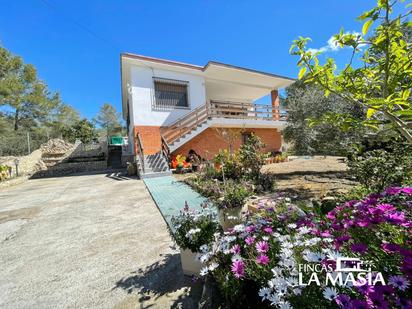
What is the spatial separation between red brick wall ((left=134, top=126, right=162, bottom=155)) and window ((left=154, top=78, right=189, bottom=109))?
1.44 meters

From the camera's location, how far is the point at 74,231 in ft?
14.0

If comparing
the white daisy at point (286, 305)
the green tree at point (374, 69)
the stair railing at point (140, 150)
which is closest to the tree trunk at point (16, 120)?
the stair railing at point (140, 150)

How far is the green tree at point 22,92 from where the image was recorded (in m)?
19.1

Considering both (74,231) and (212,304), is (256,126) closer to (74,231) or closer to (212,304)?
(74,231)

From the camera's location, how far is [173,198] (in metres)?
6.13

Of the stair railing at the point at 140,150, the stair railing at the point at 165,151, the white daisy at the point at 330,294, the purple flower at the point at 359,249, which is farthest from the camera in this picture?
the stair railing at the point at 165,151

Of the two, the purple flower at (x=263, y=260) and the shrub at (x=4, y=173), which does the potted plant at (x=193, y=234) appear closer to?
the purple flower at (x=263, y=260)

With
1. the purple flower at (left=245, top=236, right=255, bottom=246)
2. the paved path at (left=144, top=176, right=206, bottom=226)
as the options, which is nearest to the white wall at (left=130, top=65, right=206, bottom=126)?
the paved path at (left=144, top=176, right=206, bottom=226)

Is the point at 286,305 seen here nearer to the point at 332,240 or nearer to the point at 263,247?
the point at 263,247

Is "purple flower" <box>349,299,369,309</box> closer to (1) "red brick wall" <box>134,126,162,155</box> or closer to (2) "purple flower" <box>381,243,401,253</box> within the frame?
(2) "purple flower" <box>381,243,401,253</box>

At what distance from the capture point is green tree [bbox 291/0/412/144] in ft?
5.86

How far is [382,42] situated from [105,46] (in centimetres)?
1528

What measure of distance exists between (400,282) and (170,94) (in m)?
13.1

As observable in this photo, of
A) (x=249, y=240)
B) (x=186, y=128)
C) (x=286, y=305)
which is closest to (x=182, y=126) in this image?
(x=186, y=128)
